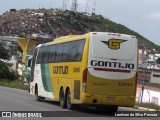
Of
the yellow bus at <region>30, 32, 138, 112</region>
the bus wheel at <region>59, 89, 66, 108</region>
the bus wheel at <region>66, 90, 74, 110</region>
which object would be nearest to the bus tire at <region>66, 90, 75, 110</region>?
the bus wheel at <region>66, 90, 74, 110</region>

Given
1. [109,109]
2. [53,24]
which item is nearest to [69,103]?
[109,109]

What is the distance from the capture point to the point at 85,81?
20672 millimetres

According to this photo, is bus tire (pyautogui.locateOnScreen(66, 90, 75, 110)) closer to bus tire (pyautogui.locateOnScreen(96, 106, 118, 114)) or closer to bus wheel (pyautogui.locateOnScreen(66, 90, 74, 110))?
bus wheel (pyautogui.locateOnScreen(66, 90, 74, 110))

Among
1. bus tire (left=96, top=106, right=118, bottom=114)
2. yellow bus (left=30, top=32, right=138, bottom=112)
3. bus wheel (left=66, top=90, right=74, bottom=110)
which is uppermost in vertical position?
yellow bus (left=30, top=32, right=138, bottom=112)

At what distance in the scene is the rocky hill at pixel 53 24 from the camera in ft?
444

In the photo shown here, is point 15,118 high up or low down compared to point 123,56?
down

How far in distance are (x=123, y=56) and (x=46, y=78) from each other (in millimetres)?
7564

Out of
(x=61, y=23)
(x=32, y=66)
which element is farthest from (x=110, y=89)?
(x=61, y=23)

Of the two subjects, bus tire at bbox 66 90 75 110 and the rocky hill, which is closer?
bus tire at bbox 66 90 75 110

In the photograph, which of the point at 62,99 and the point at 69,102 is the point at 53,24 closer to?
the point at 62,99

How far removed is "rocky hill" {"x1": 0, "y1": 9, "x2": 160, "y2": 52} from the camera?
444 ft

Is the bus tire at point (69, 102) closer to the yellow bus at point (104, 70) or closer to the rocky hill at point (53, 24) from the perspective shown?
the yellow bus at point (104, 70)

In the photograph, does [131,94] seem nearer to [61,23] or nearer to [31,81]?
[31,81]

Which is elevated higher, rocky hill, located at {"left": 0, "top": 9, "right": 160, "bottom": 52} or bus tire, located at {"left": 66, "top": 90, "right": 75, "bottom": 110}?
rocky hill, located at {"left": 0, "top": 9, "right": 160, "bottom": 52}
